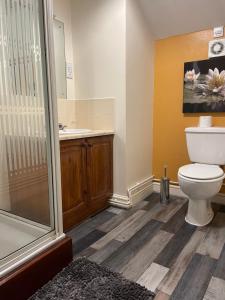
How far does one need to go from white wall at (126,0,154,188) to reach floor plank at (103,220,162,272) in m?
0.55

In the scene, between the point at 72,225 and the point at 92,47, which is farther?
the point at 92,47

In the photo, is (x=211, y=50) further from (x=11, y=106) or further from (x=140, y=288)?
(x=140, y=288)

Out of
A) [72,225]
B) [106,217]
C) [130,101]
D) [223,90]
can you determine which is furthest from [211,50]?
[72,225]

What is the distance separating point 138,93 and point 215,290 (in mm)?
1756

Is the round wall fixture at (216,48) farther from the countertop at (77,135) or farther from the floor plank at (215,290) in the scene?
the floor plank at (215,290)

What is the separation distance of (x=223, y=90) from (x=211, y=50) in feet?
1.34

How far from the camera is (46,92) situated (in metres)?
1.24

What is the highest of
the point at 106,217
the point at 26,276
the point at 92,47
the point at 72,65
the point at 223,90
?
the point at 92,47

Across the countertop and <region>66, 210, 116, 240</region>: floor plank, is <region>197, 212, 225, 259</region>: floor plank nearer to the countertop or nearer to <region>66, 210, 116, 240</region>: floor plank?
<region>66, 210, 116, 240</region>: floor plank

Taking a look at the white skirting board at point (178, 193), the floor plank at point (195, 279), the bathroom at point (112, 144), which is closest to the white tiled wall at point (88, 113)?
the bathroom at point (112, 144)

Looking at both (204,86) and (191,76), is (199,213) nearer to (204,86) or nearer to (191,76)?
(204,86)

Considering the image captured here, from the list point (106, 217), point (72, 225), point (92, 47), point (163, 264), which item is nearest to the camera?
point (163, 264)

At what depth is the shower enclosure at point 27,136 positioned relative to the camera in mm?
1162

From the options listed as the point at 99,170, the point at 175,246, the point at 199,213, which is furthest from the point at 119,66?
the point at 175,246
